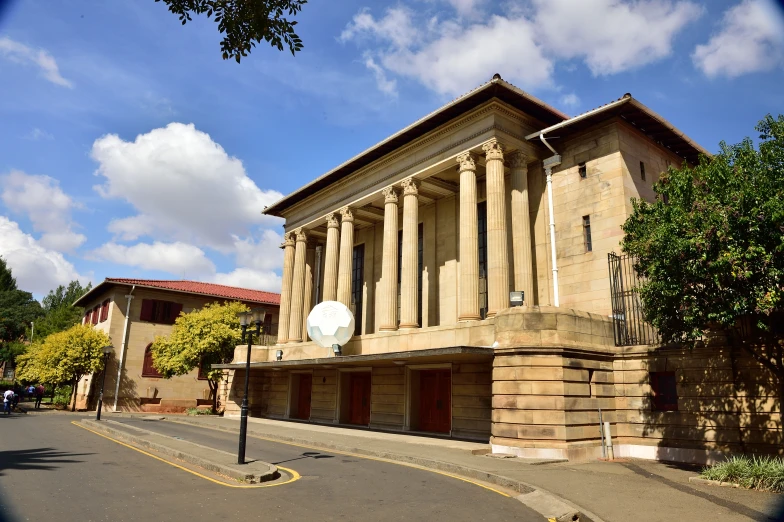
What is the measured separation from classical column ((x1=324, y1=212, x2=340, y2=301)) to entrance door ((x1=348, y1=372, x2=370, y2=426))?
501cm

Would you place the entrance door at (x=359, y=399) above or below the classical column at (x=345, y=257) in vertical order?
below

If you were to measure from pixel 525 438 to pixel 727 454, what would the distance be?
5.43 m

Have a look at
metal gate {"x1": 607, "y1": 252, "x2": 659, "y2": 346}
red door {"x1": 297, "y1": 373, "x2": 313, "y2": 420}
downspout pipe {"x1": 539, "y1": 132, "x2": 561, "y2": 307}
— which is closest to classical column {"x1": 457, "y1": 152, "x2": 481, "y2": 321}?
downspout pipe {"x1": 539, "y1": 132, "x2": 561, "y2": 307}

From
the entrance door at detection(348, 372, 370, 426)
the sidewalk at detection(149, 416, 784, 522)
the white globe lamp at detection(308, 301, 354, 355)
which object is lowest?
the sidewalk at detection(149, 416, 784, 522)

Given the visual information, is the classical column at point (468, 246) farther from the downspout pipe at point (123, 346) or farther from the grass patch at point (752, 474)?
the downspout pipe at point (123, 346)

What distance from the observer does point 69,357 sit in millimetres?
41250

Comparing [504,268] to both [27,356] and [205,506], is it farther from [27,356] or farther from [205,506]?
[27,356]

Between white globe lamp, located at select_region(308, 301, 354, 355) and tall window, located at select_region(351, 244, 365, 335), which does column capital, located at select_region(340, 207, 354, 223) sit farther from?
white globe lamp, located at select_region(308, 301, 354, 355)

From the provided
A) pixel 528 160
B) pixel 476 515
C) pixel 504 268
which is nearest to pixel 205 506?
pixel 476 515

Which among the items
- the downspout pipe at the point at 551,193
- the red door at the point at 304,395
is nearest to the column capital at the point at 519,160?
the downspout pipe at the point at 551,193

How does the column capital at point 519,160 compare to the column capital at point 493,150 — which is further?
the column capital at point 519,160

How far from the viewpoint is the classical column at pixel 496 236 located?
22422mm

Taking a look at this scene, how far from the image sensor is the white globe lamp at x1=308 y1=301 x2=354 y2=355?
26.8 metres

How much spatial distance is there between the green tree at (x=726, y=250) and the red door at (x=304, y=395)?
2311cm
